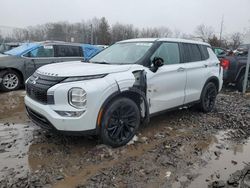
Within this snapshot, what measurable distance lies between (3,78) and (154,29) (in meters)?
56.9

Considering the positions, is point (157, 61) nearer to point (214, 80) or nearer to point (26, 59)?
point (214, 80)

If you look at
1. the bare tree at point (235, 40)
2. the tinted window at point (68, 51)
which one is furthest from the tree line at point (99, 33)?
the tinted window at point (68, 51)

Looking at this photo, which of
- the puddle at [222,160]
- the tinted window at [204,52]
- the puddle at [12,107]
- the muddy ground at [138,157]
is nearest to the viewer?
the muddy ground at [138,157]

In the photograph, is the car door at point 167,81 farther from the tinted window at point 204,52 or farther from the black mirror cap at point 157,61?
the tinted window at point 204,52

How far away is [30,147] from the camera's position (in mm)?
4195

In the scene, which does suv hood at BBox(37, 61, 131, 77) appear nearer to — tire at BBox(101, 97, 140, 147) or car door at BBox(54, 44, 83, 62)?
tire at BBox(101, 97, 140, 147)

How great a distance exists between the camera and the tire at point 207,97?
238 inches

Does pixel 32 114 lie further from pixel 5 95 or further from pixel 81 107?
pixel 5 95

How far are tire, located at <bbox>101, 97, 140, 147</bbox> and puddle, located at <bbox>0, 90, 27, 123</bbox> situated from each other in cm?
240

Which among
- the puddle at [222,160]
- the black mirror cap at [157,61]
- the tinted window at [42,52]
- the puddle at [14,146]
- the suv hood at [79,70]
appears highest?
the black mirror cap at [157,61]

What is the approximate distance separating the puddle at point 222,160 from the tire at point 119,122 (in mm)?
1209

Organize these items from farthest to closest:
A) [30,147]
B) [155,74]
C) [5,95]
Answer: [5,95] → [155,74] → [30,147]

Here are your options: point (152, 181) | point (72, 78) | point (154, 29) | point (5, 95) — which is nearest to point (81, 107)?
point (72, 78)

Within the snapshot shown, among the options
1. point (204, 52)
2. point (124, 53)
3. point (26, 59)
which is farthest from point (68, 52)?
point (204, 52)
